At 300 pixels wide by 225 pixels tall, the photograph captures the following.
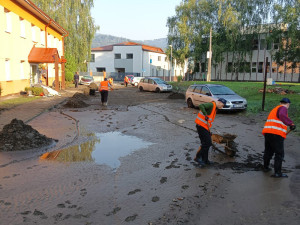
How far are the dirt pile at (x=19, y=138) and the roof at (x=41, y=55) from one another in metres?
16.8

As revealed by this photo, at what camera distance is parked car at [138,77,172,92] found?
27750 millimetres

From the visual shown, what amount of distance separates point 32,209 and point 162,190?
2.08 m

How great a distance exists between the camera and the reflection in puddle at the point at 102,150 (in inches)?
264

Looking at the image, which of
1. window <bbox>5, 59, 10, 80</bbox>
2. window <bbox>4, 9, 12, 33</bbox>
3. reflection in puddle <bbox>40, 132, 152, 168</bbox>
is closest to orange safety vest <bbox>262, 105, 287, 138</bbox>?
reflection in puddle <bbox>40, 132, 152, 168</bbox>

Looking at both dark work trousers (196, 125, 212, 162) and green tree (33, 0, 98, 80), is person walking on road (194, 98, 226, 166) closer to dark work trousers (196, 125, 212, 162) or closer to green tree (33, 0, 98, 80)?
dark work trousers (196, 125, 212, 162)

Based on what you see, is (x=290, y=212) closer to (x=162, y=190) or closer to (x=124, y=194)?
(x=162, y=190)

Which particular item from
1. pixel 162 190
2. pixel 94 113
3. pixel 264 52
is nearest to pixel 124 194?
pixel 162 190

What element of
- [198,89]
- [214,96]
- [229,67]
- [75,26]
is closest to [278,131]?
[214,96]

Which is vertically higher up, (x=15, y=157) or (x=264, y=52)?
(x=264, y=52)

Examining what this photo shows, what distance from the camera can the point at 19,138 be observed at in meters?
7.56

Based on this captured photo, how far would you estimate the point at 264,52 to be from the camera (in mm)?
40219

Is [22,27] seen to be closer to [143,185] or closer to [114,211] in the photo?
[143,185]

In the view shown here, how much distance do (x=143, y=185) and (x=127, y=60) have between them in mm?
56827

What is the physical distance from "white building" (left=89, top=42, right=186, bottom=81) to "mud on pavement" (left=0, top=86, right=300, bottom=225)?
4986 centimetres
